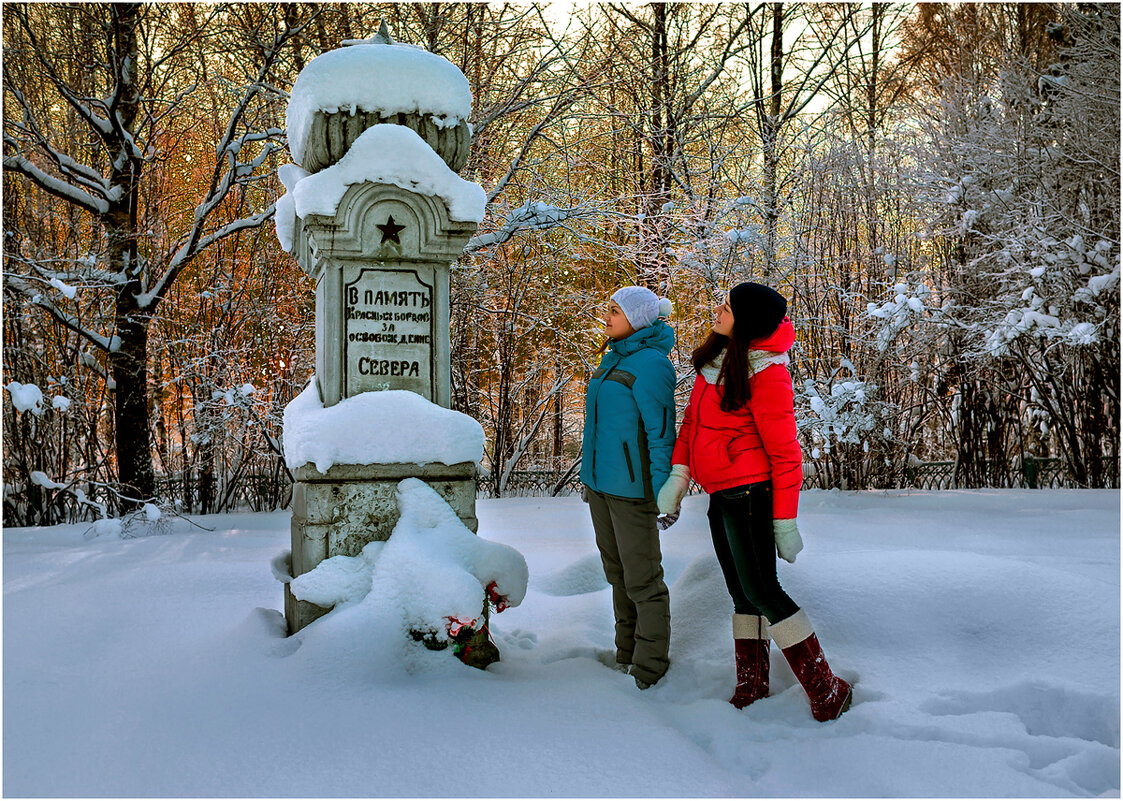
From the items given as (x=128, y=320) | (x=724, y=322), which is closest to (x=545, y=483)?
(x=128, y=320)

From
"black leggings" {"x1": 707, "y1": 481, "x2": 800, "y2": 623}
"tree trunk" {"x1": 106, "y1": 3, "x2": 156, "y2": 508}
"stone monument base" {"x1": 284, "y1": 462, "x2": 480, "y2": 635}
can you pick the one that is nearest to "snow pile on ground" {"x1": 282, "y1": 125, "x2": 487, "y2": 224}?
"stone monument base" {"x1": 284, "y1": 462, "x2": 480, "y2": 635}

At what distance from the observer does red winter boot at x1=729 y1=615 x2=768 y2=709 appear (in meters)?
3.15

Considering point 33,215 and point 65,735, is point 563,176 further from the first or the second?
point 65,735

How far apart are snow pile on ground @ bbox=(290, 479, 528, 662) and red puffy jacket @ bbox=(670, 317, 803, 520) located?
1069mm

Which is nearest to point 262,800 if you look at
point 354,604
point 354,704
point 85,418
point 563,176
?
point 354,704

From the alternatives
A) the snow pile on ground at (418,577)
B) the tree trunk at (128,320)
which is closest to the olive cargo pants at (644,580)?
the snow pile on ground at (418,577)

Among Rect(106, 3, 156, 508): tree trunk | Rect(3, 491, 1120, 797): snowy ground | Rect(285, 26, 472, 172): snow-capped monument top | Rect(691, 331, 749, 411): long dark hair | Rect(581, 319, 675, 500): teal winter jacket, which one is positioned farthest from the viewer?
Rect(106, 3, 156, 508): tree trunk

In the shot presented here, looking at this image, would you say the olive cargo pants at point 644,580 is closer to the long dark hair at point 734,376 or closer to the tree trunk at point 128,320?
the long dark hair at point 734,376

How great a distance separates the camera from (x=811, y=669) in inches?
117

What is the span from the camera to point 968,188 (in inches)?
382

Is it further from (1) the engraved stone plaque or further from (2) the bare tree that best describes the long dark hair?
(2) the bare tree

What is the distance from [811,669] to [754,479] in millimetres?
727

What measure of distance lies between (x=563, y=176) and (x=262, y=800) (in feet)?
32.7

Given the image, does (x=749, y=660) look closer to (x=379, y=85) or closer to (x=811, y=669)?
(x=811, y=669)
